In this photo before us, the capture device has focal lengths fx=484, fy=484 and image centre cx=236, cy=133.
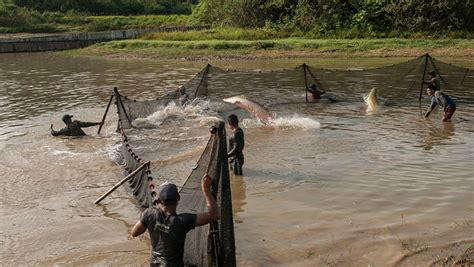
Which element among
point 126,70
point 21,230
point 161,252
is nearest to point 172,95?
point 21,230

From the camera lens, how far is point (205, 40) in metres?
38.4

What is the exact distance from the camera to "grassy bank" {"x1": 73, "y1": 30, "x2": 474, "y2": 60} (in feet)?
97.9

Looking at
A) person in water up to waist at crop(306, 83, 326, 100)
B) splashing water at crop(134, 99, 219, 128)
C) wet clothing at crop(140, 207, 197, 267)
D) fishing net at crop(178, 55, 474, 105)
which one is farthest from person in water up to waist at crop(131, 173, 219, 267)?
person in water up to waist at crop(306, 83, 326, 100)

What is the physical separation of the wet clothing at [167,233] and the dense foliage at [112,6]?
72684 mm

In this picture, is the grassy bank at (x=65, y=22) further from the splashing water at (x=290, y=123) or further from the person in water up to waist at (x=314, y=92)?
the splashing water at (x=290, y=123)

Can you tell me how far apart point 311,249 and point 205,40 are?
33322 mm

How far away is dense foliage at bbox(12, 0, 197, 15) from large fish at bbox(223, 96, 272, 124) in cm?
6334

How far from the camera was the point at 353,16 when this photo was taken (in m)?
37.9

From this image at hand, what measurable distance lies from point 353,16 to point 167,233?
36115mm

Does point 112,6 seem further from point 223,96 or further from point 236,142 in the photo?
point 236,142

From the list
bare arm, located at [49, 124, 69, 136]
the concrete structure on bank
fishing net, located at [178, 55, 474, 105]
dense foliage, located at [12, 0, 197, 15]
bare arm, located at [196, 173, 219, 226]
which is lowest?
bare arm, located at [49, 124, 69, 136]

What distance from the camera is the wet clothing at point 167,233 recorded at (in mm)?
4648

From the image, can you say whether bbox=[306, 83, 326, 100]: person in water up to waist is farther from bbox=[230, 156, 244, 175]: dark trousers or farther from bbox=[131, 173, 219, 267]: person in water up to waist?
bbox=[131, 173, 219, 267]: person in water up to waist

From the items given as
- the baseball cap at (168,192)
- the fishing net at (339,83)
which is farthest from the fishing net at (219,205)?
the fishing net at (339,83)
